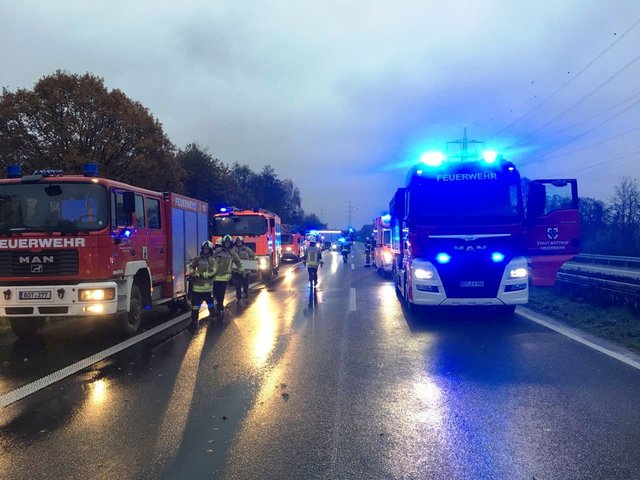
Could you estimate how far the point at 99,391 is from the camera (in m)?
5.89

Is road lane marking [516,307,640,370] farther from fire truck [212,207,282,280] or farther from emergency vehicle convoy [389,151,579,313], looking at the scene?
fire truck [212,207,282,280]

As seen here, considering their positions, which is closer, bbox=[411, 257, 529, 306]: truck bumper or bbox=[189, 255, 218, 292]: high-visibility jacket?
bbox=[411, 257, 529, 306]: truck bumper

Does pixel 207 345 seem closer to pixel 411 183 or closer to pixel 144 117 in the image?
pixel 411 183

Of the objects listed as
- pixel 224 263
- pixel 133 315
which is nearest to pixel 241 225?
pixel 224 263

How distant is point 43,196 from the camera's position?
834 centimetres

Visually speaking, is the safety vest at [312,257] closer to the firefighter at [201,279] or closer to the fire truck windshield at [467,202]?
the firefighter at [201,279]

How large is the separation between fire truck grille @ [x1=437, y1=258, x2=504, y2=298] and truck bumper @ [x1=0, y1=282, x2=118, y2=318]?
629cm

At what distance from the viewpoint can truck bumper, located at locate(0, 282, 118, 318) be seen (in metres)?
8.04

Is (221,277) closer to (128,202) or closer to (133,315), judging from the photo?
(133,315)

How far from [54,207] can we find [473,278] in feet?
24.4

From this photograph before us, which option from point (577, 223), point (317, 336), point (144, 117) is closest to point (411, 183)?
point (317, 336)

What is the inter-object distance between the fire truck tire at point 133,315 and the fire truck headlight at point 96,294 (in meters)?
0.80

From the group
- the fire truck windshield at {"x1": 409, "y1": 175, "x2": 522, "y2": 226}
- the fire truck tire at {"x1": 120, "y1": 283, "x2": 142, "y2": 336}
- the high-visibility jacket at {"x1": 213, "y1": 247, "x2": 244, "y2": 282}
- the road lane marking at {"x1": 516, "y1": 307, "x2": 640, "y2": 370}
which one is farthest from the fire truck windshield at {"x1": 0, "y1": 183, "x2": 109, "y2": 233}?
the road lane marking at {"x1": 516, "y1": 307, "x2": 640, "y2": 370}

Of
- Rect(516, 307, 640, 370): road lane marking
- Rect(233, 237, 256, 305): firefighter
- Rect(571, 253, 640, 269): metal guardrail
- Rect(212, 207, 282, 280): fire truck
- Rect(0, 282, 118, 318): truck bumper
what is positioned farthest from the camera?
Rect(571, 253, 640, 269): metal guardrail
